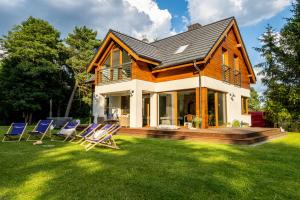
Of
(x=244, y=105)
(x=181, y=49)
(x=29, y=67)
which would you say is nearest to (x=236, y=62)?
(x=244, y=105)

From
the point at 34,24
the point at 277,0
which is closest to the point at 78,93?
the point at 34,24

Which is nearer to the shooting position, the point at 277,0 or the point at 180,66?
the point at 180,66

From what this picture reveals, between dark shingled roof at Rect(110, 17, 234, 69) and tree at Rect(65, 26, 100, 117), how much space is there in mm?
14517

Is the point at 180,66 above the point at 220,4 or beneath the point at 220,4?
beneath

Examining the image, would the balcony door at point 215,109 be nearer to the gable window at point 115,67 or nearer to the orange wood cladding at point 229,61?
the orange wood cladding at point 229,61

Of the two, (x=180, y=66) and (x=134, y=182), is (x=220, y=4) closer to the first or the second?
(x=180, y=66)

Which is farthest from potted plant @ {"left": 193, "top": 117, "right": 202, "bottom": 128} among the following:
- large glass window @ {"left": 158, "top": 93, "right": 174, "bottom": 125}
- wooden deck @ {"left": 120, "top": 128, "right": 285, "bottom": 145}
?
large glass window @ {"left": 158, "top": 93, "right": 174, "bottom": 125}

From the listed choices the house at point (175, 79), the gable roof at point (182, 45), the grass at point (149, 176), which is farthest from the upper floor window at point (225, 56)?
the grass at point (149, 176)

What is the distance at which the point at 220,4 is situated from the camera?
1744cm

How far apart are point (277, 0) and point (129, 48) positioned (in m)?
12.3

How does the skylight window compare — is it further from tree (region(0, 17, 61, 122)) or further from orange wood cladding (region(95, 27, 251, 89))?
tree (region(0, 17, 61, 122))

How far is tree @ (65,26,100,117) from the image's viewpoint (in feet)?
91.5

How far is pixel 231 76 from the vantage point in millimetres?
15312

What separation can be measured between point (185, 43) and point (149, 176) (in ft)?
40.9
